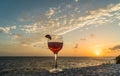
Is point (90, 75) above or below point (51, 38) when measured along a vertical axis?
below

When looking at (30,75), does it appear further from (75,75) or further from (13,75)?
(75,75)

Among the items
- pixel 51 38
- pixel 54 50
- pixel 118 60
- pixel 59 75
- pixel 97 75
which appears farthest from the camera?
pixel 118 60

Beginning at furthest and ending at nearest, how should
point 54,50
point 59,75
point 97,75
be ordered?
point 54,50 < point 97,75 < point 59,75

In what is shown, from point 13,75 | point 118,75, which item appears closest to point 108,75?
point 118,75

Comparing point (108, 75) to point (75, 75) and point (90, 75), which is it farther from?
point (75, 75)

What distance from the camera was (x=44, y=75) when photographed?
510cm

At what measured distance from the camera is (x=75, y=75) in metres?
5.18

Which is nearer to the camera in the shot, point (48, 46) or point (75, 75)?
point (75, 75)

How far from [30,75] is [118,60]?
6463 centimetres

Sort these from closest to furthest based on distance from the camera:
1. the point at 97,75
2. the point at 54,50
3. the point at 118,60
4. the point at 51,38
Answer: the point at 97,75, the point at 51,38, the point at 54,50, the point at 118,60

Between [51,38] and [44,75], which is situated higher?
[51,38]

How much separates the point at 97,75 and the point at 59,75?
100 centimetres

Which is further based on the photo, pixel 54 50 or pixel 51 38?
pixel 54 50

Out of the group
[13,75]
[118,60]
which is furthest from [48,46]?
[118,60]
